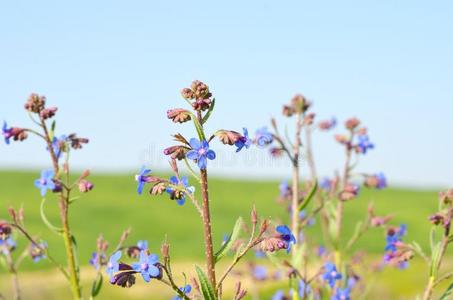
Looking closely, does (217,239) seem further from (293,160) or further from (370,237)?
(293,160)

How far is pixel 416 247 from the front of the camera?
484 cm

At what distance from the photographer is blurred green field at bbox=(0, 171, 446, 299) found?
3788 centimetres

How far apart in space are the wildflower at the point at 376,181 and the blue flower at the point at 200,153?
14.0 ft

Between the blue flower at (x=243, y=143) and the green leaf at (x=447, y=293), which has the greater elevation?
the blue flower at (x=243, y=143)

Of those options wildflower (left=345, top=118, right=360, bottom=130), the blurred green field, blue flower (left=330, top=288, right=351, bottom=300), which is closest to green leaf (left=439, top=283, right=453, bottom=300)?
blue flower (left=330, top=288, right=351, bottom=300)

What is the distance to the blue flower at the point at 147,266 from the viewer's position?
3.33m

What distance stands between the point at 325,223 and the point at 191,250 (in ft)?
96.4

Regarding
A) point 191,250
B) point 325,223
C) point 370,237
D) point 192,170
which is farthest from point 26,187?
point 192,170

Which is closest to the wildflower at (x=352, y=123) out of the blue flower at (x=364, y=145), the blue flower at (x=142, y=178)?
the blue flower at (x=364, y=145)

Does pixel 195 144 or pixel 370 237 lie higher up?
pixel 195 144

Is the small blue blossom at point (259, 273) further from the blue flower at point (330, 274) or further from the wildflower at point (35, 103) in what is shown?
the wildflower at point (35, 103)

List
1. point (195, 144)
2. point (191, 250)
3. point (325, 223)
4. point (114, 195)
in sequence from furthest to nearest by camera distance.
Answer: point (114, 195) < point (191, 250) < point (325, 223) < point (195, 144)

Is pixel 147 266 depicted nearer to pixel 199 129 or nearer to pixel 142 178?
pixel 142 178

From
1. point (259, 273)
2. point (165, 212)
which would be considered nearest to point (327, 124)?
point (259, 273)
